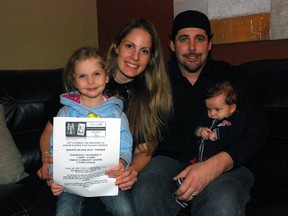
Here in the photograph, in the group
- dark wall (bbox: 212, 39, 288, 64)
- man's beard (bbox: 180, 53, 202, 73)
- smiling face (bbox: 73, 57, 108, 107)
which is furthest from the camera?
dark wall (bbox: 212, 39, 288, 64)

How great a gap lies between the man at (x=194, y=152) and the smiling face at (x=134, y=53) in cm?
27

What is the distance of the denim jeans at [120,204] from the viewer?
1479 millimetres

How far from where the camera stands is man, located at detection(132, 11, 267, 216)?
1.59 meters

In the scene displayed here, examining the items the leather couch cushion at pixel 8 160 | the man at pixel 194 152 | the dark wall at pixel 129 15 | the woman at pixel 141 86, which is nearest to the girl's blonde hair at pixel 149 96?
the woman at pixel 141 86

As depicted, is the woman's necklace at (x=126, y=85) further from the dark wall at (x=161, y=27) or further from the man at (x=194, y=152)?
the dark wall at (x=161, y=27)

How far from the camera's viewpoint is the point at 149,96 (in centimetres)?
192

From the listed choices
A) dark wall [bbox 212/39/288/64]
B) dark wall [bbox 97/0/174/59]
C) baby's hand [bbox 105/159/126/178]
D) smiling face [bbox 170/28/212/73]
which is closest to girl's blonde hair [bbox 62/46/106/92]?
baby's hand [bbox 105/159/126/178]

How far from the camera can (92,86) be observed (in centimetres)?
158

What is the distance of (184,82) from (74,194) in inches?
36.8

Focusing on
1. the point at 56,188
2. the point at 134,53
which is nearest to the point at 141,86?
the point at 134,53

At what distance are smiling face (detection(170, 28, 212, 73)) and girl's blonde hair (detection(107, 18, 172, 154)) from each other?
0.55 ft

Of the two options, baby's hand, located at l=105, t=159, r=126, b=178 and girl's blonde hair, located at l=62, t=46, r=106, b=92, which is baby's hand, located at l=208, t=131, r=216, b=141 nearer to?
baby's hand, located at l=105, t=159, r=126, b=178

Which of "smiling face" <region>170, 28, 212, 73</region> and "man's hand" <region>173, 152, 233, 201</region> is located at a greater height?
"smiling face" <region>170, 28, 212, 73</region>

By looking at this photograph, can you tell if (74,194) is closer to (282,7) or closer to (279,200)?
(279,200)
